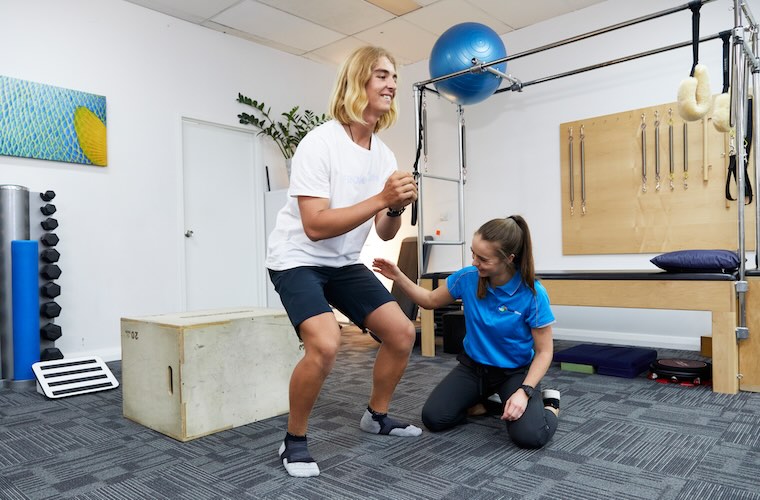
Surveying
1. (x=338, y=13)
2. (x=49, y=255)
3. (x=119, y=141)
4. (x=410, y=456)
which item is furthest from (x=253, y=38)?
(x=410, y=456)

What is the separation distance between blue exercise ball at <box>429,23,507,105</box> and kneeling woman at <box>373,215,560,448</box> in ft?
6.80

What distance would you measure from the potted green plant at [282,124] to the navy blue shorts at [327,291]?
10.6 feet

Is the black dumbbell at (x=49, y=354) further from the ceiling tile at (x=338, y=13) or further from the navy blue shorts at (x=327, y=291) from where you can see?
the ceiling tile at (x=338, y=13)

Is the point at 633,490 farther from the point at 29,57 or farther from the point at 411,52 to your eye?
the point at 411,52

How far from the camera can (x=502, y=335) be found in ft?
6.53

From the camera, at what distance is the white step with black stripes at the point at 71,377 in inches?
108

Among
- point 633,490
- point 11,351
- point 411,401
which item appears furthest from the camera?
point 11,351

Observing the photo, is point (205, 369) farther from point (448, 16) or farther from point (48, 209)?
point (448, 16)

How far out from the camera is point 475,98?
3945 millimetres

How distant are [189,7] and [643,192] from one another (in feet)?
11.9

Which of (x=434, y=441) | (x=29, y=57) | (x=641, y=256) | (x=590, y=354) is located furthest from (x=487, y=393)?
(x=29, y=57)

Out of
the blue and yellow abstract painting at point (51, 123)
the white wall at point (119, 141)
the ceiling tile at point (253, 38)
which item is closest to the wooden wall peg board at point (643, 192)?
the ceiling tile at point (253, 38)

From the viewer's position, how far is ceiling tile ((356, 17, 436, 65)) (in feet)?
15.0

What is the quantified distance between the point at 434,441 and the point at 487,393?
31 centimetres
